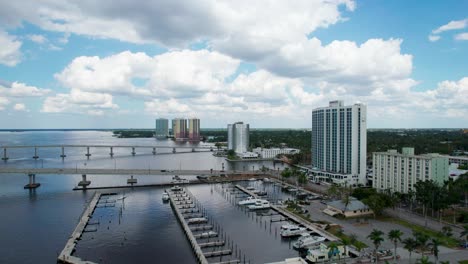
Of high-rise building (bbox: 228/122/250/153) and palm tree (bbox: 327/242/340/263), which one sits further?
high-rise building (bbox: 228/122/250/153)

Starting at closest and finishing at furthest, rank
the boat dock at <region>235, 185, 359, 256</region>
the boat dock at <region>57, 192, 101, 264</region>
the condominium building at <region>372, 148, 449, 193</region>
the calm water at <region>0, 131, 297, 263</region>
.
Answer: the boat dock at <region>57, 192, 101, 264</region> → the calm water at <region>0, 131, 297, 263</region> → the boat dock at <region>235, 185, 359, 256</region> → the condominium building at <region>372, 148, 449, 193</region>

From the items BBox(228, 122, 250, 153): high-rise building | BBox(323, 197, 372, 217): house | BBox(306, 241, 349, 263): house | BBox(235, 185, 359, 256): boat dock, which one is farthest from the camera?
BBox(228, 122, 250, 153): high-rise building

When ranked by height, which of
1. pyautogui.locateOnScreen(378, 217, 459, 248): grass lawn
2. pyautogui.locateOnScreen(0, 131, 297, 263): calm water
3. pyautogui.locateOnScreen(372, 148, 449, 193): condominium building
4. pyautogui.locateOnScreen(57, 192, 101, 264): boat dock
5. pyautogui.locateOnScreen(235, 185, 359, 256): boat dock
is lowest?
pyautogui.locateOnScreen(0, 131, 297, 263): calm water

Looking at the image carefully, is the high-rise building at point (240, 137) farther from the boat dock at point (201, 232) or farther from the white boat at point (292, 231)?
the white boat at point (292, 231)

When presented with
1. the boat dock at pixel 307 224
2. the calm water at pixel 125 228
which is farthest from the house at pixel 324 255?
the calm water at pixel 125 228

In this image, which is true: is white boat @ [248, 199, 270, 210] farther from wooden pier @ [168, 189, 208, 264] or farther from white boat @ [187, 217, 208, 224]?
wooden pier @ [168, 189, 208, 264]

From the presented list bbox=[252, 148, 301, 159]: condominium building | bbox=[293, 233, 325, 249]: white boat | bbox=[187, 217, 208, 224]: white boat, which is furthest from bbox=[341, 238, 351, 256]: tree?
bbox=[252, 148, 301, 159]: condominium building
